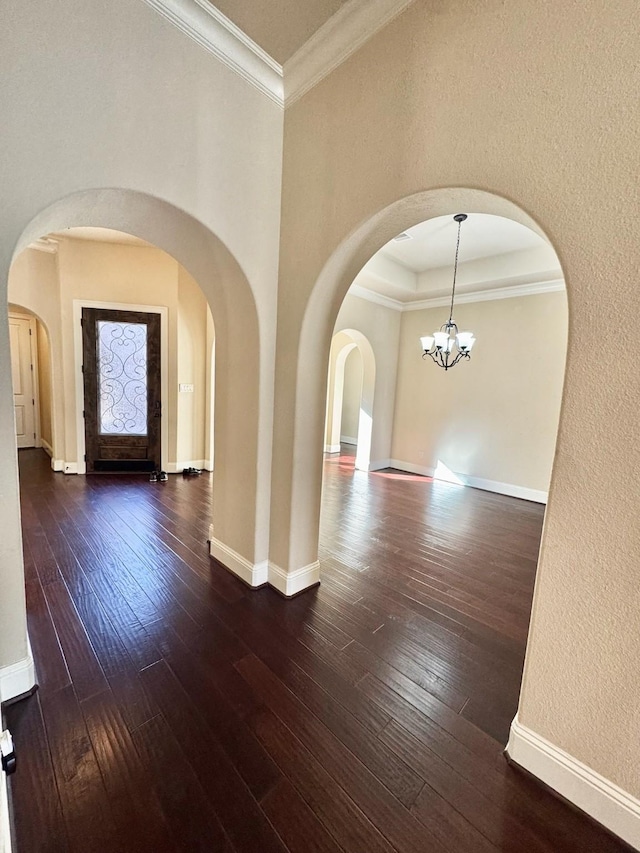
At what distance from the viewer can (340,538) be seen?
356cm

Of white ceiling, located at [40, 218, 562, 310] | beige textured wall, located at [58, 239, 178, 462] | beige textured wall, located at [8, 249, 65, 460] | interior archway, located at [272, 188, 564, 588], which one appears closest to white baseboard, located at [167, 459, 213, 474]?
beige textured wall, located at [58, 239, 178, 462]

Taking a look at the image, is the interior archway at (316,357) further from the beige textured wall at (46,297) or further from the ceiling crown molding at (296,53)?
the beige textured wall at (46,297)

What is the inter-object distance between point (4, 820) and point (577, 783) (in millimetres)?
1949

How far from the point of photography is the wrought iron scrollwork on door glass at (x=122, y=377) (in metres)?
5.34

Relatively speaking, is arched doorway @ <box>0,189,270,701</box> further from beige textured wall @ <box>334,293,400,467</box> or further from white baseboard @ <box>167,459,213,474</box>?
beige textured wall @ <box>334,293,400,467</box>

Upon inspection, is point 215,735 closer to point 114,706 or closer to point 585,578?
point 114,706

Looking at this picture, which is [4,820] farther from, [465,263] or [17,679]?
[465,263]

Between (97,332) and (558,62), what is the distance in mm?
5796

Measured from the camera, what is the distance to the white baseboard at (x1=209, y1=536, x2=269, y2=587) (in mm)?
2600

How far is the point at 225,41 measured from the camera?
1.98 metres

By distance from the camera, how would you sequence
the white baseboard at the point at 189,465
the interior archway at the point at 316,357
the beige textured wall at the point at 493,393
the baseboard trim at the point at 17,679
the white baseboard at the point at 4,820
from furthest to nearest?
the white baseboard at the point at 189,465 < the beige textured wall at the point at 493,393 < the interior archway at the point at 316,357 < the baseboard trim at the point at 17,679 < the white baseboard at the point at 4,820

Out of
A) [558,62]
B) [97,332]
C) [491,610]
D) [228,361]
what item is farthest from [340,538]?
[97,332]

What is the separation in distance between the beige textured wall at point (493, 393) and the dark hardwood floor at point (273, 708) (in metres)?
2.61

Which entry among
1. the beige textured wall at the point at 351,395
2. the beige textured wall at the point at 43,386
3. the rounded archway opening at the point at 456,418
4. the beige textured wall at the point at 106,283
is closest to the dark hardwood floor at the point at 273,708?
the rounded archway opening at the point at 456,418
